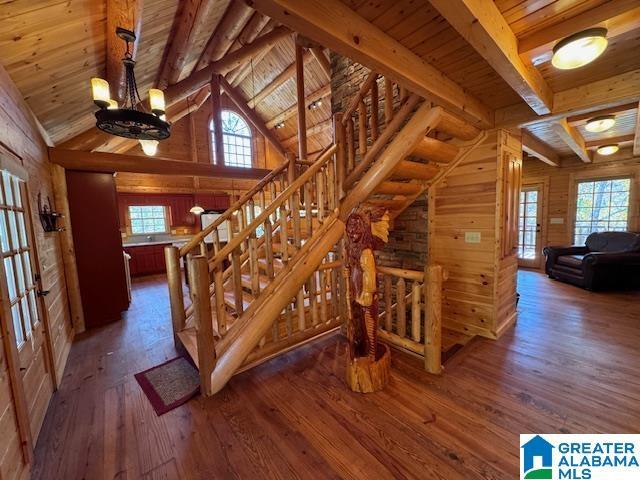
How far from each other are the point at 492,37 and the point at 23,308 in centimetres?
361

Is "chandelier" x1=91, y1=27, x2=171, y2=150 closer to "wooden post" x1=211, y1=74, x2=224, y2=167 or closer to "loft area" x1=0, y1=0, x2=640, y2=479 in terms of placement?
"loft area" x1=0, y1=0, x2=640, y2=479

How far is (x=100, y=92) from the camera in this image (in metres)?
2.17

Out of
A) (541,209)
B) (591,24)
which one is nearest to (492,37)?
(591,24)

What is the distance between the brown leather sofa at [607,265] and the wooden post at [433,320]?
424cm

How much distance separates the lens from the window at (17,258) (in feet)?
5.58

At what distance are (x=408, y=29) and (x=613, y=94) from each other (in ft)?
7.14

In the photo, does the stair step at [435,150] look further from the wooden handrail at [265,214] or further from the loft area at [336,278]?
the wooden handrail at [265,214]

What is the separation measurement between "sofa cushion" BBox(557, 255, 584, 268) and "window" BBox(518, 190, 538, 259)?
4.50ft

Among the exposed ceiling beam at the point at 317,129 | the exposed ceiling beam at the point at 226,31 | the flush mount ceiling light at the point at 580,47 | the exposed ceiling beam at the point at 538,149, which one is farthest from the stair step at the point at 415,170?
the exposed ceiling beam at the point at 317,129

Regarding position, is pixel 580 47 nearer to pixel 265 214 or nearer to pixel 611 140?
pixel 265 214

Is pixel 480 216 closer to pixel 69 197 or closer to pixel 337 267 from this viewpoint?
pixel 337 267

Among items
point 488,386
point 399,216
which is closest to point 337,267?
point 399,216

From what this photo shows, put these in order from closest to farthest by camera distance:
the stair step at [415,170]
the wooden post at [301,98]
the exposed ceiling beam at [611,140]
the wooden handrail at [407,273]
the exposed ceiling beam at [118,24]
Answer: the exposed ceiling beam at [118,24], the wooden handrail at [407,273], the stair step at [415,170], the exposed ceiling beam at [611,140], the wooden post at [301,98]

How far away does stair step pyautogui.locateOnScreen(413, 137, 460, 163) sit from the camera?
2608 millimetres
